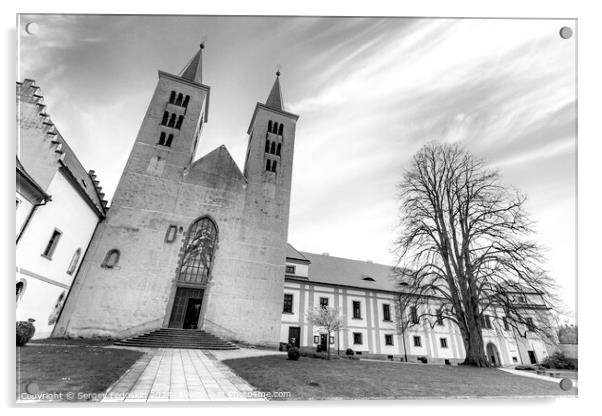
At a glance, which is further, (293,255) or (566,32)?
(293,255)

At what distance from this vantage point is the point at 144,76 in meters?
6.19

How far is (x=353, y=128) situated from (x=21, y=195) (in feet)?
29.6

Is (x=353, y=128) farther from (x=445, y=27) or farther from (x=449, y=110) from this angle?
(x=445, y=27)

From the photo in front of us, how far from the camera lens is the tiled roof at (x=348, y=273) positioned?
19.4 metres

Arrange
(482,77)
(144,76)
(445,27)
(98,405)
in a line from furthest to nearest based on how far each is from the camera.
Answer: (144,76) < (482,77) < (445,27) < (98,405)

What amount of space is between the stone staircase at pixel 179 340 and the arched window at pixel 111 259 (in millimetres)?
3546

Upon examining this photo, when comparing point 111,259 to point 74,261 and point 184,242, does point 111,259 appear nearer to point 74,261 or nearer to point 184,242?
point 74,261

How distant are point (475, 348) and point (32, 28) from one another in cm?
1548

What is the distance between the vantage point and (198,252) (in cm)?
1433

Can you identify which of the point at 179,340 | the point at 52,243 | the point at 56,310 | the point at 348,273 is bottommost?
the point at 179,340

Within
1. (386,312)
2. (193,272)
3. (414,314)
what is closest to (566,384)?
(414,314)

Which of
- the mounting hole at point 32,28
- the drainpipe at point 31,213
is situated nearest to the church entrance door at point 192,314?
the drainpipe at point 31,213
